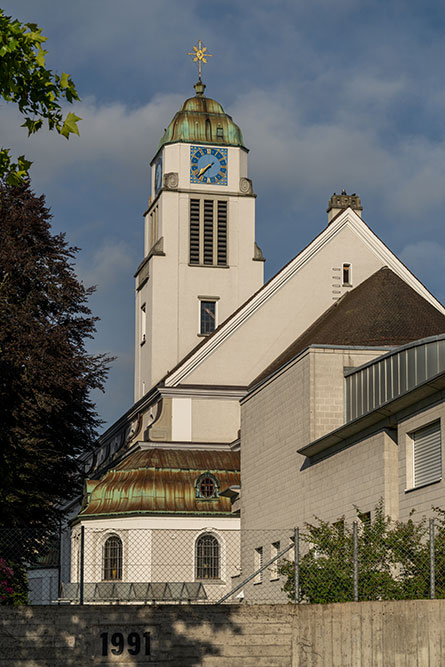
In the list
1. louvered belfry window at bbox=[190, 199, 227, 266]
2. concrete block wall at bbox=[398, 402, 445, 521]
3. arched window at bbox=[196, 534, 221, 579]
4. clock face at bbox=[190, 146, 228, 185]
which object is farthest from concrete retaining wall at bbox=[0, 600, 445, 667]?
clock face at bbox=[190, 146, 228, 185]

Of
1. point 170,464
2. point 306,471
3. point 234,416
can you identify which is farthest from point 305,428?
point 234,416

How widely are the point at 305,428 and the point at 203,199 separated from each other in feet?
105

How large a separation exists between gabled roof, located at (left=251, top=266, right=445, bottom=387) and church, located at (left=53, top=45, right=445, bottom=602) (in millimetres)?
101

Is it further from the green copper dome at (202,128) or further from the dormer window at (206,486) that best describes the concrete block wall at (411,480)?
the green copper dome at (202,128)

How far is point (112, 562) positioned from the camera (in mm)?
49688

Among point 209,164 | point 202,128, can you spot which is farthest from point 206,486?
point 202,128

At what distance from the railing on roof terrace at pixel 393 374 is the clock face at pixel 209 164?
109 feet

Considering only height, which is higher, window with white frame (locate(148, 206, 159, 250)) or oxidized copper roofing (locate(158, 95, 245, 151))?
oxidized copper roofing (locate(158, 95, 245, 151))

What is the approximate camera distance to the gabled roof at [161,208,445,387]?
191 ft

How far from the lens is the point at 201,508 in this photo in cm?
5056

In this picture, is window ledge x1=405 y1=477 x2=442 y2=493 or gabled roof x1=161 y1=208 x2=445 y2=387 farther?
gabled roof x1=161 y1=208 x2=445 y2=387

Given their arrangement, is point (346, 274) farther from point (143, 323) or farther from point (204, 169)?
point (143, 323)

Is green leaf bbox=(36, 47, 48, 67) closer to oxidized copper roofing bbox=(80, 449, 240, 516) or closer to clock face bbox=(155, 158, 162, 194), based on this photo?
oxidized copper roofing bbox=(80, 449, 240, 516)

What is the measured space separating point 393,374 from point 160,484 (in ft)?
Answer: 78.3
